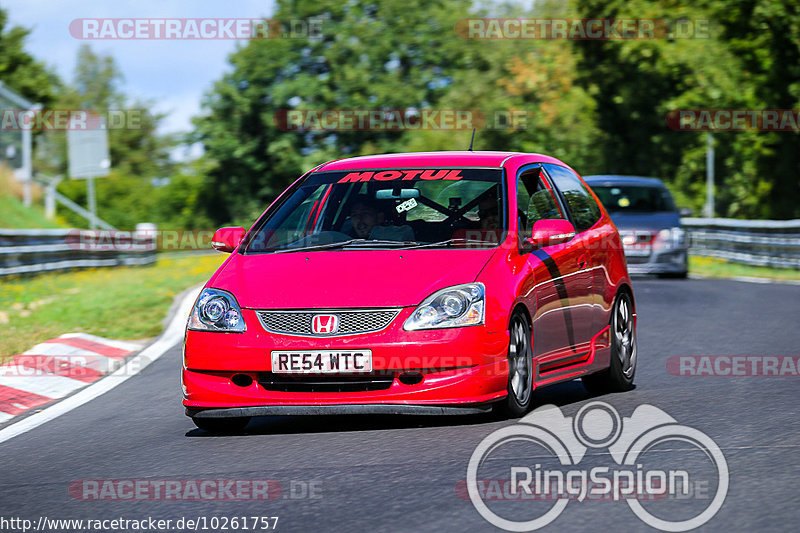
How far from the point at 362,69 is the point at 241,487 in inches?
2308

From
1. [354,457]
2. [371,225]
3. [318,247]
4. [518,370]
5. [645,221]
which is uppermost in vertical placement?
[371,225]

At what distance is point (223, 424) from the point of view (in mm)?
7613

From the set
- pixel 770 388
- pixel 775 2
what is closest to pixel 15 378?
pixel 770 388

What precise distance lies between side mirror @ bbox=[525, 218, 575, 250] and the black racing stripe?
10 cm

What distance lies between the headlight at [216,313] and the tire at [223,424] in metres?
0.54

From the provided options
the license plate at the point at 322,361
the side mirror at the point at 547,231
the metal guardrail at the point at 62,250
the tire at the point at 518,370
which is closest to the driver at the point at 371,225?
the side mirror at the point at 547,231

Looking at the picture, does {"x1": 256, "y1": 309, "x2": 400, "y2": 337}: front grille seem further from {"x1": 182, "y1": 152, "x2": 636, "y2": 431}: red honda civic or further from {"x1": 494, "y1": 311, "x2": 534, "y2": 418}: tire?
{"x1": 494, "y1": 311, "x2": 534, "y2": 418}: tire

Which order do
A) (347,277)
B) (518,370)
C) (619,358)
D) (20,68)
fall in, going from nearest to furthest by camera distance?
(347,277) < (518,370) < (619,358) < (20,68)

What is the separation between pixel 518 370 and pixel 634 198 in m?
15.4

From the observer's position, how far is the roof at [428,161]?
8555mm

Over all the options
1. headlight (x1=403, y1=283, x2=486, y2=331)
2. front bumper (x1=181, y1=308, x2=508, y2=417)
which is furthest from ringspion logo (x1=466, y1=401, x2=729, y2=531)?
headlight (x1=403, y1=283, x2=486, y2=331)

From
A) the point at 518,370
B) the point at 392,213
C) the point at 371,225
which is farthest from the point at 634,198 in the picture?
the point at 518,370

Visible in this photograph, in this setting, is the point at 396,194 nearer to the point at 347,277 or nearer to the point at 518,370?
the point at 347,277

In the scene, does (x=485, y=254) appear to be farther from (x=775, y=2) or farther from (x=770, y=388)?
(x=775, y=2)
